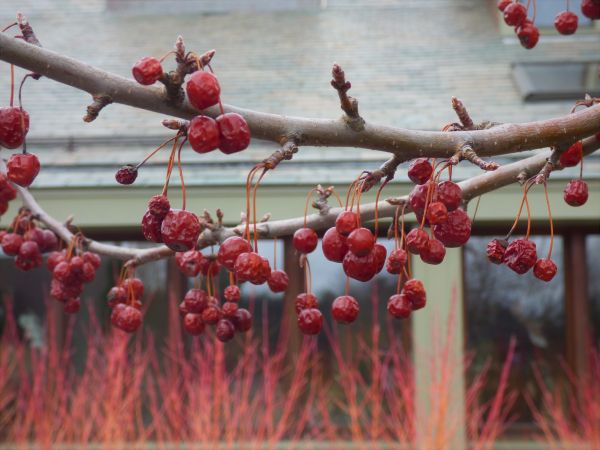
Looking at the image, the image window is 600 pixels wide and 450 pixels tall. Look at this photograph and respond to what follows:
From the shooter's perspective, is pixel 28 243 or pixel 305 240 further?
pixel 28 243

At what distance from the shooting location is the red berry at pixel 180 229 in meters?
1.29

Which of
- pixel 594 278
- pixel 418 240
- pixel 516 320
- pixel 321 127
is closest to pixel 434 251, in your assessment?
pixel 418 240

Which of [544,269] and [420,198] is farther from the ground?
[420,198]

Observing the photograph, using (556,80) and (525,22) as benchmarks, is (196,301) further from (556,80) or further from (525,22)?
(556,80)

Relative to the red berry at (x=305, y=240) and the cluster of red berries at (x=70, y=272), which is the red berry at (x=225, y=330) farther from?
the cluster of red berries at (x=70, y=272)

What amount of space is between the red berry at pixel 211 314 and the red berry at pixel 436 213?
0.83m

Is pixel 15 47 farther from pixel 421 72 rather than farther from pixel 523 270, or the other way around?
pixel 421 72

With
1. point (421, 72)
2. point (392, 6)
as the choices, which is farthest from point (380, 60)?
Answer: point (392, 6)

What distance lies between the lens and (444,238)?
4.56ft

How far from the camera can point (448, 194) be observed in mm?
1356

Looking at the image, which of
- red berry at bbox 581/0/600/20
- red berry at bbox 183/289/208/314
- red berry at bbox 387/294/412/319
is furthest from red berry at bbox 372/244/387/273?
red berry at bbox 581/0/600/20

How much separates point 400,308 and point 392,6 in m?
7.78

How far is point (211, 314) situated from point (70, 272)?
1.58 feet

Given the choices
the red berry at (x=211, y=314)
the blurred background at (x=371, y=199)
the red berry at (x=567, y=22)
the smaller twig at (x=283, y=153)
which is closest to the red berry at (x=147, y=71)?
the smaller twig at (x=283, y=153)
